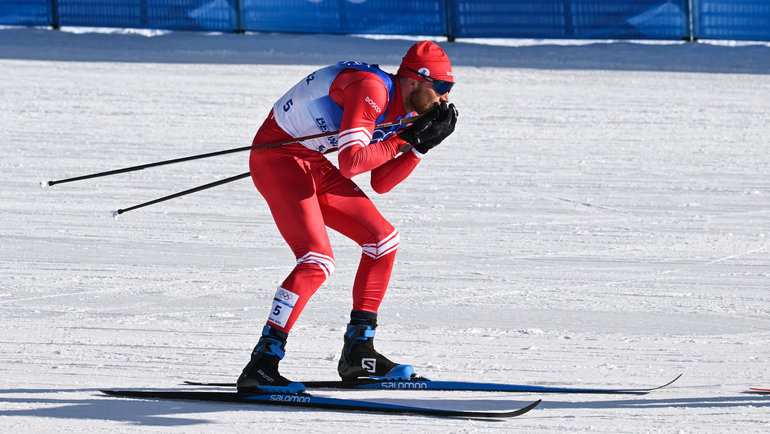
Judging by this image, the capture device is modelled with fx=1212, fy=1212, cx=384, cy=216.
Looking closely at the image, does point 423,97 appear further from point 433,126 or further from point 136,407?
point 136,407

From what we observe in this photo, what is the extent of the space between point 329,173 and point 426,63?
25.1 inches

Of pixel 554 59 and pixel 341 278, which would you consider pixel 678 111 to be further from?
pixel 341 278

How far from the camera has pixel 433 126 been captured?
4.75 metres

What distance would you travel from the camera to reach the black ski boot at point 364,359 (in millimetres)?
4980

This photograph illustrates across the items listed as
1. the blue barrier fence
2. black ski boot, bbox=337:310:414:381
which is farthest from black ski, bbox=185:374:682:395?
the blue barrier fence

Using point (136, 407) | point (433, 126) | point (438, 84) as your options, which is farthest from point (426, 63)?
point (136, 407)

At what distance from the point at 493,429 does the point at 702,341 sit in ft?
5.63

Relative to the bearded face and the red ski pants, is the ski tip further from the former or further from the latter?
the bearded face

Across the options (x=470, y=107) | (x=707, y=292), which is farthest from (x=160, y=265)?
(x=470, y=107)

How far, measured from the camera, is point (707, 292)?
6.70 m

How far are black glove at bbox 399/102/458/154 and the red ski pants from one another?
0.41 metres

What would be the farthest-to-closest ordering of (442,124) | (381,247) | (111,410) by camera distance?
(381,247) → (442,124) → (111,410)

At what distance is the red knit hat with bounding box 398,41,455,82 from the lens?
4809mm

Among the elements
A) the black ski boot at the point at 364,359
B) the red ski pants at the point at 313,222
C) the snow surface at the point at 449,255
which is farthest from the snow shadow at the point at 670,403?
the red ski pants at the point at 313,222
